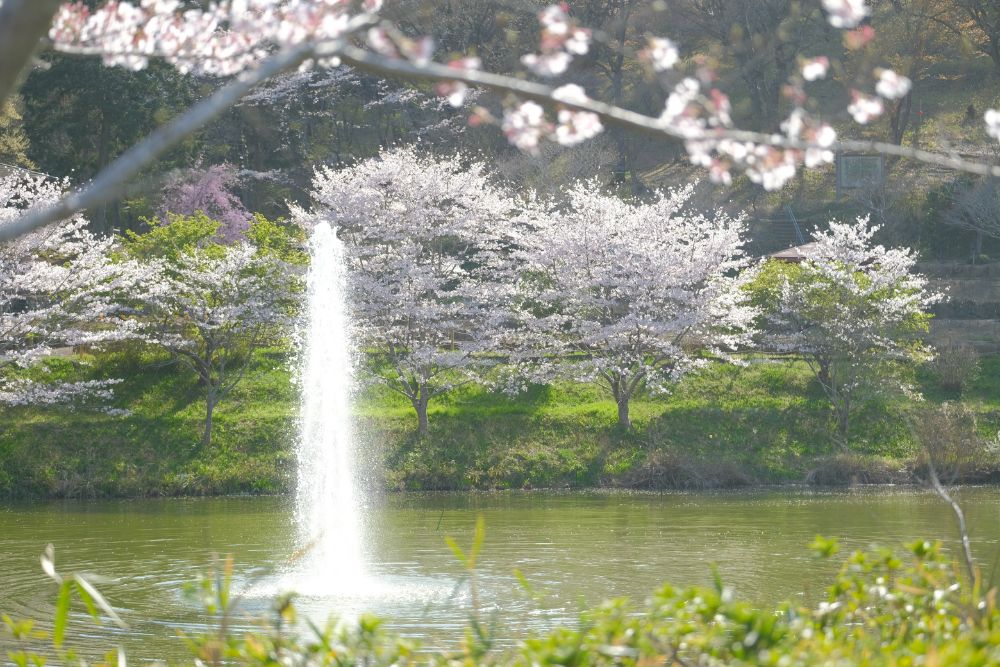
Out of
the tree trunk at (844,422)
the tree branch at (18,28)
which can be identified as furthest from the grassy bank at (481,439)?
the tree branch at (18,28)

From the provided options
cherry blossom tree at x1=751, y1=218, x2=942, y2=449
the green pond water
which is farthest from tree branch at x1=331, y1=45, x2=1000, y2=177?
cherry blossom tree at x1=751, y1=218, x2=942, y2=449

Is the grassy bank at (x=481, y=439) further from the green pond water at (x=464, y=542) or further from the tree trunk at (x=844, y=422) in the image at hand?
the green pond water at (x=464, y=542)

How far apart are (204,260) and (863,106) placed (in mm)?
20175

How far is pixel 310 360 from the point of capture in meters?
24.7

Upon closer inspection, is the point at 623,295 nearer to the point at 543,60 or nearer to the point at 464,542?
the point at 464,542

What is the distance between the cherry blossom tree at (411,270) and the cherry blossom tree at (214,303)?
5.37 feet

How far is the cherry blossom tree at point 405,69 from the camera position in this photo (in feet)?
11.1

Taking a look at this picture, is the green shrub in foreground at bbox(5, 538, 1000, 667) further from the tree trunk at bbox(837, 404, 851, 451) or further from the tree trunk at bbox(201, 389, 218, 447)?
the tree trunk at bbox(837, 404, 851, 451)

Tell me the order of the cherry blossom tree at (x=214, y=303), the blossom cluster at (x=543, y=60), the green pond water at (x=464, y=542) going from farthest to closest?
the cherry blossom tree at (x=214, y=303)
the green pond water at (x=464, y=542)
the blossom cluster at (x=543, y=60)

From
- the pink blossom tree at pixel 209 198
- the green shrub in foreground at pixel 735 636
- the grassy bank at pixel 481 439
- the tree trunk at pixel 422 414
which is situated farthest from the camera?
the pink blossom tree at pixel 209 198

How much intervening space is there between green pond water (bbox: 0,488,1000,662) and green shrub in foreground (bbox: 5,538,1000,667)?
388 centimetres

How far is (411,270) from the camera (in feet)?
79.8

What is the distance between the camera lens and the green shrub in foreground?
366 centimetres

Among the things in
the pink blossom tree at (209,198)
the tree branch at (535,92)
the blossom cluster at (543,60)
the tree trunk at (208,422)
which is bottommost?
the tree trunk at (208,422)
